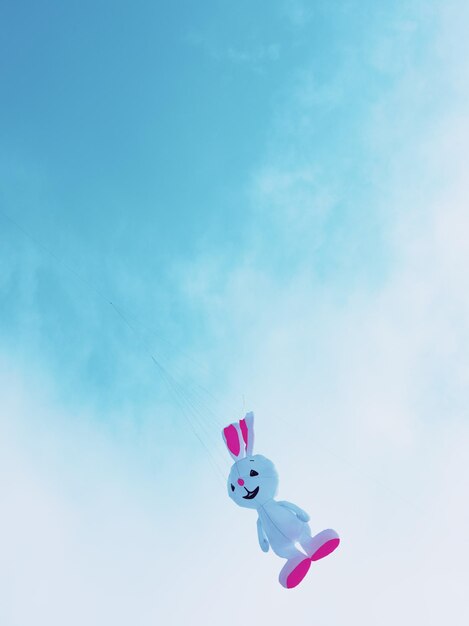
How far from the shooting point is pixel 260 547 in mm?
9797

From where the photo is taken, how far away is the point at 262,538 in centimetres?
982

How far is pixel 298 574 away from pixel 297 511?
114cm

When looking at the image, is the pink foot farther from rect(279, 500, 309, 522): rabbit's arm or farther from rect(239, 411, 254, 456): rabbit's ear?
rect(239, 411, 254, 456): rabbit's ear

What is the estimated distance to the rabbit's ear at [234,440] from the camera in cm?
1037

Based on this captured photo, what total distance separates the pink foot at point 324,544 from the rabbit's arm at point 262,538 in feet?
3.14

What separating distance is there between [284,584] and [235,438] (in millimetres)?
2857

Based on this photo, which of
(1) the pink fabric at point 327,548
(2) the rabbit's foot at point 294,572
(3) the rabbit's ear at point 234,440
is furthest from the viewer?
(3) the rabbit's ear at point 234,440

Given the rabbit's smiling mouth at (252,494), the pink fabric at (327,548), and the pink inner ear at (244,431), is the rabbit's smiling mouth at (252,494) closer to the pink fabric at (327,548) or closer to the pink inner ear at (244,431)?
the pink inner ear at (244,431)

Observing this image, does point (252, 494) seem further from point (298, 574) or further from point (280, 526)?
point (298, 574)

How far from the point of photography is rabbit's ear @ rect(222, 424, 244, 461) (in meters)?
10.4

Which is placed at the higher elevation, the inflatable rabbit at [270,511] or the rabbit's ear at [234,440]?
the rabbit's ear at [234,440]

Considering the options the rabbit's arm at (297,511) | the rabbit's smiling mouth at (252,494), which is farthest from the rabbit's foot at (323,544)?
the rabbit's smiling mouth at (252,494)

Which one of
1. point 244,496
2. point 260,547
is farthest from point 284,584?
point 244,496

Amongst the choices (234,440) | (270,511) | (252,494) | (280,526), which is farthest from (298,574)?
(234,440)
